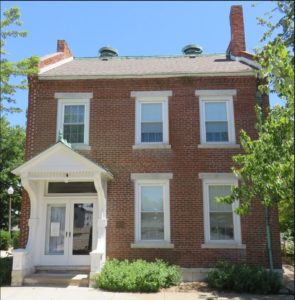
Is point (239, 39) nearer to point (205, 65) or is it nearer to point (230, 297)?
point (205, 65)

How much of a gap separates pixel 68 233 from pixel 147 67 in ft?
22.7

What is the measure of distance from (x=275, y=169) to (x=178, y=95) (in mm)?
6388

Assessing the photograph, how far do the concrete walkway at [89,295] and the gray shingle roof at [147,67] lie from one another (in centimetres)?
729

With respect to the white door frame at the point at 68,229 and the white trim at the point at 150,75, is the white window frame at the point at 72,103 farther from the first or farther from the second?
the white door frame at the point at 68,229

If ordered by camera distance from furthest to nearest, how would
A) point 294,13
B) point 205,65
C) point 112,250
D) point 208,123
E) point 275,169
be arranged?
point 205,65
point 208,123
point 112,250
point 275,169
point 294,13

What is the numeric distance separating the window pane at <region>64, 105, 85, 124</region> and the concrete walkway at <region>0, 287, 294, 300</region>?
5798 millimetres

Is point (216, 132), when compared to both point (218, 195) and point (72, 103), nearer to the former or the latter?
point (218, 195)

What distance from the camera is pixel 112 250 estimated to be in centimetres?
1284

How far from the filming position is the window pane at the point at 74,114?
550 inches

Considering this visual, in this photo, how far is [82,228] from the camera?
521 inches

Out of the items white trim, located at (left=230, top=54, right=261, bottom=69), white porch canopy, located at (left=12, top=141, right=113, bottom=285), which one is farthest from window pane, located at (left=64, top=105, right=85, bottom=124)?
white trim, located at (left=230, top=54, right=261, bottom=69)

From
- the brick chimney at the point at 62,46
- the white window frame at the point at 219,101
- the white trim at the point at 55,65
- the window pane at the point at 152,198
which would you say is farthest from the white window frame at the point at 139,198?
the brick chimney at the point at 62,46

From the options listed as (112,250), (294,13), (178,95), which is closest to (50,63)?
(178,95)

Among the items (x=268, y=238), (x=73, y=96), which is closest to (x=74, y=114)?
(x=73, y=96)
